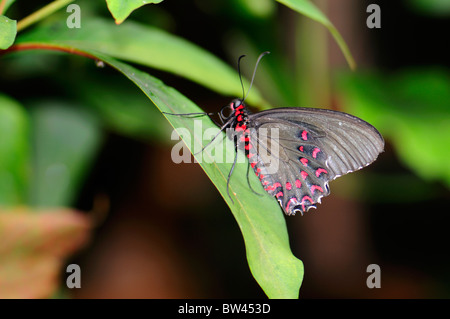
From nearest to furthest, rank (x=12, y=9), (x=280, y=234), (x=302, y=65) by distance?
(x=280, y=234) → (x=12, y=9) → (x=302, y=65)

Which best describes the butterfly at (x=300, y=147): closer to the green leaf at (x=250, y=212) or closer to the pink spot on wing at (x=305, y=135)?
the pink spot on wing at (x=305, y=135)

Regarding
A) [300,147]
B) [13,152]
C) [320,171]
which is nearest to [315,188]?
[320,171]

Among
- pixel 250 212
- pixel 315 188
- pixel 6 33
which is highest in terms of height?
pixel 6 33

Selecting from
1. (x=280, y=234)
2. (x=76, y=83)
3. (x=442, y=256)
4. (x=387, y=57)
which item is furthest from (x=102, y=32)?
(x=442, y=256)

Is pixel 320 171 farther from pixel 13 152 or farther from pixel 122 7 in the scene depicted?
pixel 13 152

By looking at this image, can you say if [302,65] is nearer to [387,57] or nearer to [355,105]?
[355,105]

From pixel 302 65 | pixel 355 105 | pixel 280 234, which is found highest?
pixel 302 65

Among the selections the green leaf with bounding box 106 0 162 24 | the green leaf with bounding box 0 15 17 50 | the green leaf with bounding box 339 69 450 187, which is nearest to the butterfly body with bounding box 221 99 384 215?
the green leaf with bounding box 339 69 450 187
